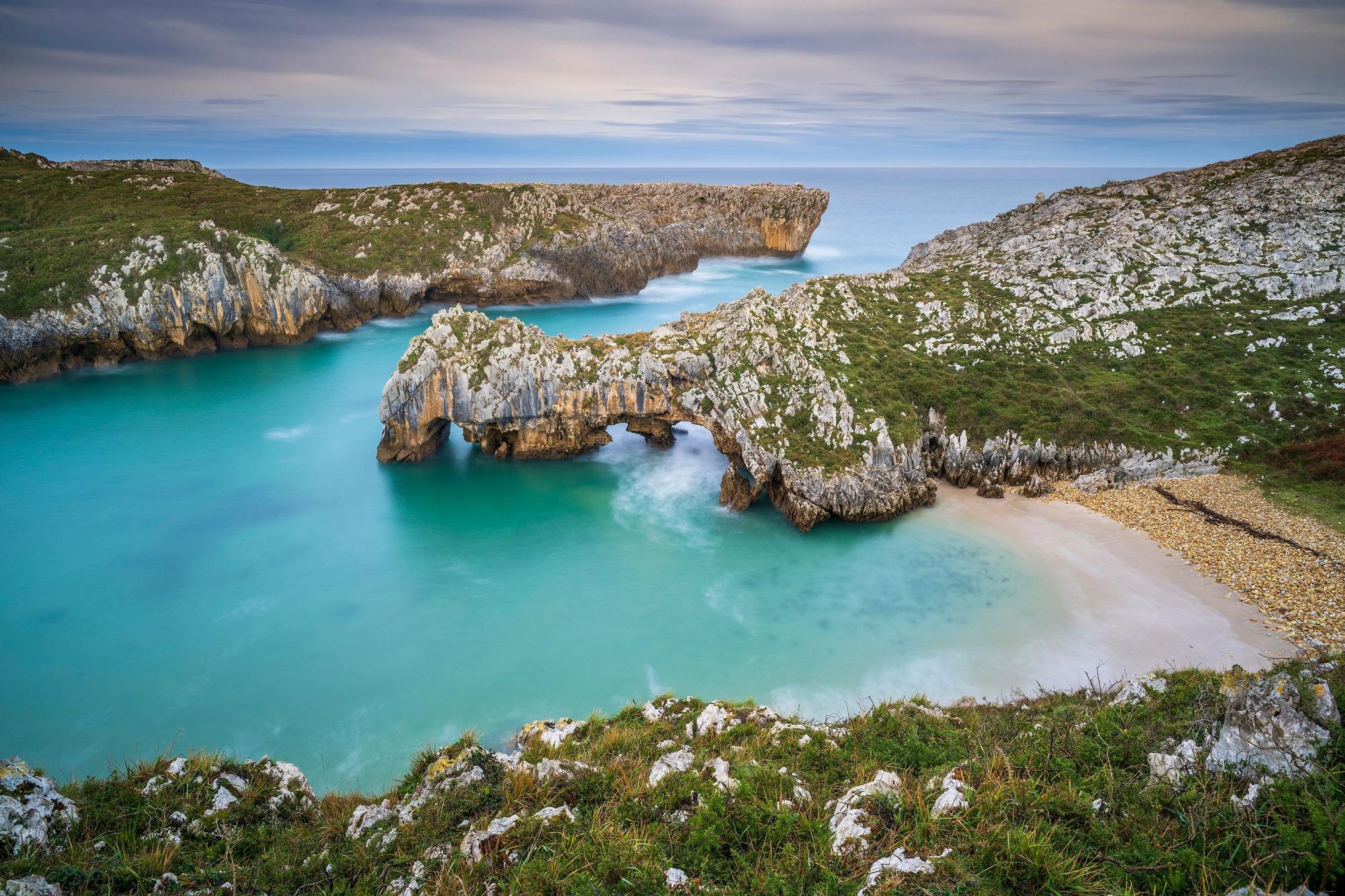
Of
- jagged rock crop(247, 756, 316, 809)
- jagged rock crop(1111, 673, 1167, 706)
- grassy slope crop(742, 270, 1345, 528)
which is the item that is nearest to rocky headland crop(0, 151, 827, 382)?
grassy slope crop(742, 270, 1345, 528)

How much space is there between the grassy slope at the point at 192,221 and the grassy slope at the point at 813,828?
46.3 m

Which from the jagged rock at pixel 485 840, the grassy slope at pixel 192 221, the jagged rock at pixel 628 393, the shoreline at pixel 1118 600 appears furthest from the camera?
the grassy slope at pixel 192 221

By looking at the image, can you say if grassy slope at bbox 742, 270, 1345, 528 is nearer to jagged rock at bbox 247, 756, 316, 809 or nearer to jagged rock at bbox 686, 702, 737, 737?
jagged rock at bbox 686, 702, 737, 737

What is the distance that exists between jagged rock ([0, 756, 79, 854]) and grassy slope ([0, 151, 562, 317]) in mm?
44873

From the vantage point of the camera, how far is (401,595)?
20.5m

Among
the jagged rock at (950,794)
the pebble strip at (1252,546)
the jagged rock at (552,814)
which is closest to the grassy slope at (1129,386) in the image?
the pebble strip at (1252,546)

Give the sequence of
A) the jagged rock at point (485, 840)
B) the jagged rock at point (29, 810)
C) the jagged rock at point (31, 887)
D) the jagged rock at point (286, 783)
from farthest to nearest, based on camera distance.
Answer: the jagged rock at point (286, 783)
the jagged rock at point (485, 840)
the jagged rock at point (29, 810)
the jagged rock at point (31, 887)

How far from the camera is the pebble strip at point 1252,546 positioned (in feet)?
53.8

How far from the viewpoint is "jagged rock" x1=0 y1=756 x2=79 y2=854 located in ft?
21.0

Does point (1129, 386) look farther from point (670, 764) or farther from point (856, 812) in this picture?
point (670, 764)

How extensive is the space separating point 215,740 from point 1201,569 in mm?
27646

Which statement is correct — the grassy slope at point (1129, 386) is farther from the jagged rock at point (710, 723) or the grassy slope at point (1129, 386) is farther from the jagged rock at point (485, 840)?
the jagged rock at point (485, 840)

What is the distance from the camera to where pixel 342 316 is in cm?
4966

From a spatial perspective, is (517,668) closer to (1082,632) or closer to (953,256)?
(1082,632)
